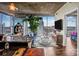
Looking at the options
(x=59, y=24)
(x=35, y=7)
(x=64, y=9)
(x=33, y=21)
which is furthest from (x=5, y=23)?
(x=64, y=9)

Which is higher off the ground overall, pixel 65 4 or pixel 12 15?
pixel 65 4

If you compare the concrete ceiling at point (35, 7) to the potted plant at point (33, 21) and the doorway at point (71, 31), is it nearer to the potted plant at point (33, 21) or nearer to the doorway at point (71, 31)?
the potted plant at point (33, 21)

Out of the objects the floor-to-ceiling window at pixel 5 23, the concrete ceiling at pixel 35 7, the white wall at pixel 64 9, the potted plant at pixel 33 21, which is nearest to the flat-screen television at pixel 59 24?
the white wall at pixel 64 9

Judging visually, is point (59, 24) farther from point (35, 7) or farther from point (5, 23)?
point (5, 23)

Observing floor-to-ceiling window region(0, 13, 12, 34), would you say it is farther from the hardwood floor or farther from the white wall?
the white wall

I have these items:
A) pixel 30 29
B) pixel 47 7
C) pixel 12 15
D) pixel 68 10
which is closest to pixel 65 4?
pixel 68 10

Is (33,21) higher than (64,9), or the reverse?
(64,9)

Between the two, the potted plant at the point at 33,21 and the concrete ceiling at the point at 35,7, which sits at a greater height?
the concrete ceiling at the point at 35,7

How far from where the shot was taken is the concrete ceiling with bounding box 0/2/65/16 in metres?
3.08

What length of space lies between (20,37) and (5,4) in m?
0.65

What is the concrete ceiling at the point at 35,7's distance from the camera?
121 inches

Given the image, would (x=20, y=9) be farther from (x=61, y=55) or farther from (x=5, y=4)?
(x=61, y=55)

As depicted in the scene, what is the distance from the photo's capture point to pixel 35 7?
3.13 m

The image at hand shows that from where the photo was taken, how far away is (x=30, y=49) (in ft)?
10.3
